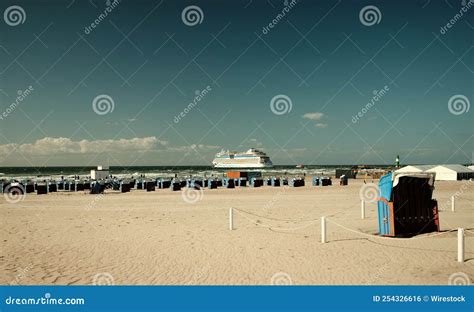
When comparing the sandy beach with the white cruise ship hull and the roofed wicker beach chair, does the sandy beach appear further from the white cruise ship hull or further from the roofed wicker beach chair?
the white cruise ship hull

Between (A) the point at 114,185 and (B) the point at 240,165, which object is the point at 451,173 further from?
(B) the point at 240,165

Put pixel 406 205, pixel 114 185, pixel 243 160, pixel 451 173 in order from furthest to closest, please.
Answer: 1. pixel 243 160
2. pixel 451 173
3. pixel 114 185
4. pixel 406 205

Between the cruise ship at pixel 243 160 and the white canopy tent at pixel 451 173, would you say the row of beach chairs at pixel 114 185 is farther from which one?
the cruise ship at pixel 243 160

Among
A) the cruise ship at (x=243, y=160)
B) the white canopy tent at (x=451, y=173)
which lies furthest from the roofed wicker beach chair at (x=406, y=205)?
the cruise ship at (x=243, y=160)

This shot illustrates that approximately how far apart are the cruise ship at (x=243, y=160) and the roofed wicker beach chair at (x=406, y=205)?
353ft

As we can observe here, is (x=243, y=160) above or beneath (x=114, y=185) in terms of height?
above

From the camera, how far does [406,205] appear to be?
10422 mm

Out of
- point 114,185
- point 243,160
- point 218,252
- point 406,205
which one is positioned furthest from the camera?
point 243,160

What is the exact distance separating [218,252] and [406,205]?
5.70 meters

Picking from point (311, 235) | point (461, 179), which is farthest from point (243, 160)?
point (311, 235)

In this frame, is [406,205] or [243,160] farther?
[243,160]

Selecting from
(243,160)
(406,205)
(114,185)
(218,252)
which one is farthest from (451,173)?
(243,160)

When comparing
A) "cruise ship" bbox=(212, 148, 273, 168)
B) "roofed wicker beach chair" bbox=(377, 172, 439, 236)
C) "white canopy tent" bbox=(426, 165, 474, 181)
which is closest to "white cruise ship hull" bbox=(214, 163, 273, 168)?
"cruise ship" bbox=(212, 148, 273, 168)

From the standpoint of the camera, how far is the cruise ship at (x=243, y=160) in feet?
391
